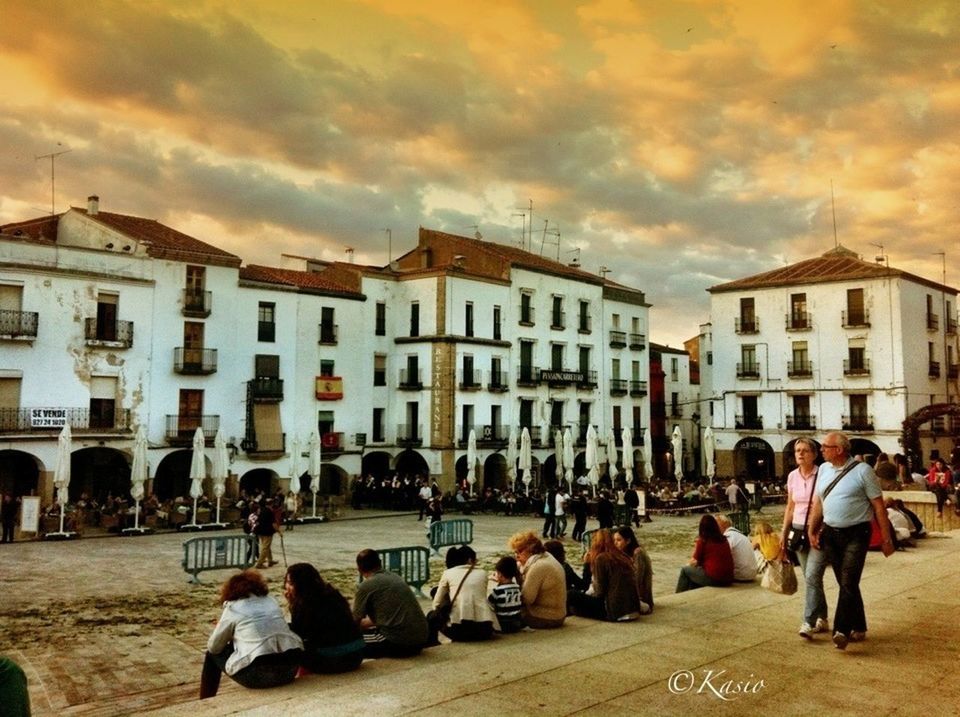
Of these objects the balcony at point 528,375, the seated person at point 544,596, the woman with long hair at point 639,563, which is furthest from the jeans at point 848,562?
the balcony at point 528,375

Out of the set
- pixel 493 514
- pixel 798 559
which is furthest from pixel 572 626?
pixel 493 514

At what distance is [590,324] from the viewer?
51906 millimetres

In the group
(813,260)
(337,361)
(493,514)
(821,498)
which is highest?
(813,260)

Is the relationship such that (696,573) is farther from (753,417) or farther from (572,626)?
(753,417)

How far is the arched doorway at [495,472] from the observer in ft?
153

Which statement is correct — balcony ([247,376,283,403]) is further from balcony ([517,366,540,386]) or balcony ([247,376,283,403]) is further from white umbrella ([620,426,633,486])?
white umbrella ([620,426,633,486])

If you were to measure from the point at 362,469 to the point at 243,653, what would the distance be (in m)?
36.6

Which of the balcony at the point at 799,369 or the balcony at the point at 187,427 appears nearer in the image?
the balcony at the point at 187,427

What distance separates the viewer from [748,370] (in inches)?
2010

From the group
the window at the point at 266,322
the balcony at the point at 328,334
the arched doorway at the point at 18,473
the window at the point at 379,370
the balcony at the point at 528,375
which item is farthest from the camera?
the balcony at the point at 528,375

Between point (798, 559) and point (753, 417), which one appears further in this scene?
point (753, 417)

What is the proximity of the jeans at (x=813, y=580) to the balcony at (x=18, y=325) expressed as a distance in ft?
101

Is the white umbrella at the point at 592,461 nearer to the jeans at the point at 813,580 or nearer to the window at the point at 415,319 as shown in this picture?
the window at the point at 415,319

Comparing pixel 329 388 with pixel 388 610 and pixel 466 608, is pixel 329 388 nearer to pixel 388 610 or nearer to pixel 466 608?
pixel 466 608
